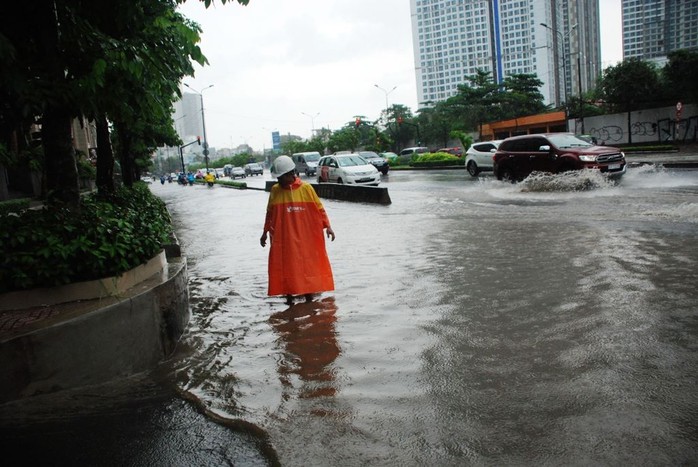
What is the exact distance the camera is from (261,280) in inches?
282

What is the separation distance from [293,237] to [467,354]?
7.07ft

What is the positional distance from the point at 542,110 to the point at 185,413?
60.1 metres

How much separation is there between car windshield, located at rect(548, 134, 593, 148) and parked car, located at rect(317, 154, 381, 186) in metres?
7.69

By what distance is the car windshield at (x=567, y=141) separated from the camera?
16250 mm

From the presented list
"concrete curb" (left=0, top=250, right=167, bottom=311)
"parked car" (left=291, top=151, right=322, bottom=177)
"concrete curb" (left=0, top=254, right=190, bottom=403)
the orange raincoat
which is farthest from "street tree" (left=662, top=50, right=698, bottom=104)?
"concrete curb" (left=0, top=250, right=167, bottom=311)

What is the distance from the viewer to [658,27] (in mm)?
60531

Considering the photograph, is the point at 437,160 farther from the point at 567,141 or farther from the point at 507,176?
the point at 567,141

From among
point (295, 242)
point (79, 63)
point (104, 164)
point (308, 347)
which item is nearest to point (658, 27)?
point (104, 164)

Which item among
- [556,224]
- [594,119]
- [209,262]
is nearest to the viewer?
[209,262]

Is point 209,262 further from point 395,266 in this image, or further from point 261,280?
point 395,266

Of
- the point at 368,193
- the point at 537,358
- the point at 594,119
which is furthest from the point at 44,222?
the point at 594,119

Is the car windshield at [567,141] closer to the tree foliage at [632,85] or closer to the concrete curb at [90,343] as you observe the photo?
the concrete curb at [90,343]

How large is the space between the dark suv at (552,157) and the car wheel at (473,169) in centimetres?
667

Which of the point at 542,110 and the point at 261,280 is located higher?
the point at 542,110
